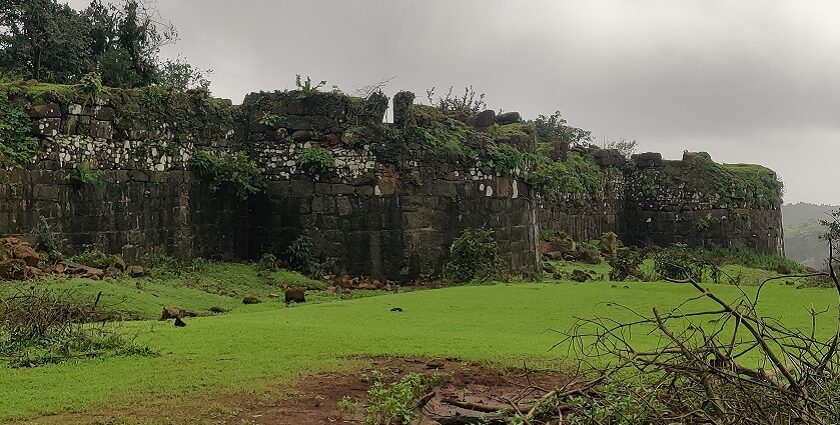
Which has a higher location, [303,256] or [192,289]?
[303,256]

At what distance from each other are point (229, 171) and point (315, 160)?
1494mm

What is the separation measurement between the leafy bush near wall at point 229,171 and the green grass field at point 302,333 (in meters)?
2.14

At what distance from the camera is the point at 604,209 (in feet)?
78.3

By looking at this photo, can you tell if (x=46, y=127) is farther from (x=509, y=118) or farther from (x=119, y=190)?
(x=509, y=118)

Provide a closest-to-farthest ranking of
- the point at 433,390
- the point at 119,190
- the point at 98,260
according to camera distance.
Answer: the point at 433,390
the point at 98,260
the point at 119,190

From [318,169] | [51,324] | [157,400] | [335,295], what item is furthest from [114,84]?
[157,400]

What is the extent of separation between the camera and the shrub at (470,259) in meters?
13.5

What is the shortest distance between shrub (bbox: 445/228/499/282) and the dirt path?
726 cm

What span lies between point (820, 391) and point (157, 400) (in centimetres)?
379

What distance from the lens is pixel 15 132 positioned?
1061 centimetres

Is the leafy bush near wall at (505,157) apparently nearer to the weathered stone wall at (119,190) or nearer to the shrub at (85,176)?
the weathered stone wall at (119,190)

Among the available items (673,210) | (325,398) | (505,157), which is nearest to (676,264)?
(505,157)

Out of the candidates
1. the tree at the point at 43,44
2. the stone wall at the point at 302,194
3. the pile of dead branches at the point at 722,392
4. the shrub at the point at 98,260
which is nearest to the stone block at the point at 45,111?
the stone wall at the point at 302,194

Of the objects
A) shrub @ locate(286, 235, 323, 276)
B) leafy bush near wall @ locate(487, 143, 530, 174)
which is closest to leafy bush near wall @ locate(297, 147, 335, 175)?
shrub @ locate(286, 235, 323, 276)
